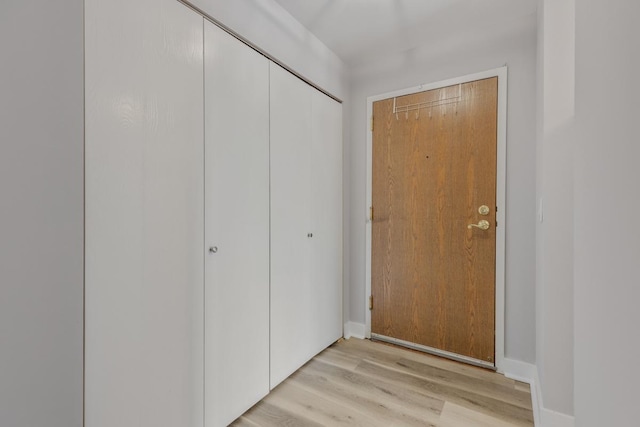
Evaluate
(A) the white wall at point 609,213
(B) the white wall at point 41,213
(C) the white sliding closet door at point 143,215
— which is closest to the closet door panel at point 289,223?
(C) the white sliding closet door at point 143,215

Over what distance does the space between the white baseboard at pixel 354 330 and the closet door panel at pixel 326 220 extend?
0.11 m

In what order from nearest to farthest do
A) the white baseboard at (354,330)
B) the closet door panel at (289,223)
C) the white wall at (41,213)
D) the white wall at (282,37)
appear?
1. the white wall at (41,213)
2. the white wall at (282,37)
3. the closet door panel at (289,223)
4. the white baseboard at (354,330)

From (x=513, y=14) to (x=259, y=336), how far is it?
2.68m

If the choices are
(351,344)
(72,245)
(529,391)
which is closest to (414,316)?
(351,344)

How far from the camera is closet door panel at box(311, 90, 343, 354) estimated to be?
2.28m

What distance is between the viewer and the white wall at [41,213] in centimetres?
90

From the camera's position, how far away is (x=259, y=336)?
1.75 metres

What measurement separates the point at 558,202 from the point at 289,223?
4.87ft

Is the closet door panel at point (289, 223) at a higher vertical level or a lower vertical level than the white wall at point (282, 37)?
lower

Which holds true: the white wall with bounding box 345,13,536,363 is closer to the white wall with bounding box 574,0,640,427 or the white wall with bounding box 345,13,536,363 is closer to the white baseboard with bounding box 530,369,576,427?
the white baseboard with bounding box 530,369,576,427

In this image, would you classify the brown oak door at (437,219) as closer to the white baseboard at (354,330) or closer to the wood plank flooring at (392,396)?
the white baseboard at (354,330)

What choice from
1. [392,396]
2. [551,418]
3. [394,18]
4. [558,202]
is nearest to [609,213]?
[558,202]

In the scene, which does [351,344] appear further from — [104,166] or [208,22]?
[208,22]

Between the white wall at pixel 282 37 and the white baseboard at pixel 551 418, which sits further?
the white wall at pixel 282 37
